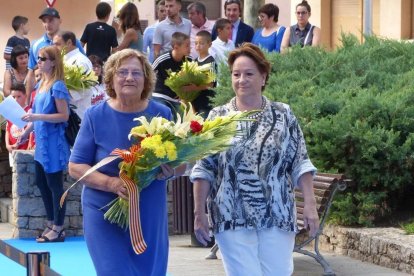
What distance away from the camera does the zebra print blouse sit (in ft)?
20.6

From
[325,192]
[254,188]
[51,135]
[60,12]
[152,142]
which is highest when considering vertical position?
[60,12]

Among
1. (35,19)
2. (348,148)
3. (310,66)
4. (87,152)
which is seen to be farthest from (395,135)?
(35,19)

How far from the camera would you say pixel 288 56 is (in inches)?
513

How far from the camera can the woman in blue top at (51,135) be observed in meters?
11.6

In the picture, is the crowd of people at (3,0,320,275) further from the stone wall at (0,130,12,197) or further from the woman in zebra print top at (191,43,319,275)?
the stone wall at (0,130,12,197)

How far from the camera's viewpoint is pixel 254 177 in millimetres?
6285

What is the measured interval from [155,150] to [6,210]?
9.06 metres

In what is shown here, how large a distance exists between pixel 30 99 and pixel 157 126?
27.3 ft

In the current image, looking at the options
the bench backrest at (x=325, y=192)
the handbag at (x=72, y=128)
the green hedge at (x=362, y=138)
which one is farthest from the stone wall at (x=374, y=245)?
the handbag at (x=72, y=128)

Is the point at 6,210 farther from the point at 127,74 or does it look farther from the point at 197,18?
the point at 127,74

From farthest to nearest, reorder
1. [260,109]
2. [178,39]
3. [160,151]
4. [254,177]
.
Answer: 1. [178,39]
2. [260,109]
3. [254,177]
4. [160,151]

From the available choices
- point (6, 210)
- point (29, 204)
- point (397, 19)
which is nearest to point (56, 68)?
point (29, 204)

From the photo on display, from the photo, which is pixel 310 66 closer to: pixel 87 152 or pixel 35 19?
pixel 87 152

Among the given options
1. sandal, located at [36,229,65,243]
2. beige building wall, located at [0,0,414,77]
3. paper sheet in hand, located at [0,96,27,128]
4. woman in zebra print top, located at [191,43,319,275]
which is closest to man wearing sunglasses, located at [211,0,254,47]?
sandal, located at [36,229,65,243]
